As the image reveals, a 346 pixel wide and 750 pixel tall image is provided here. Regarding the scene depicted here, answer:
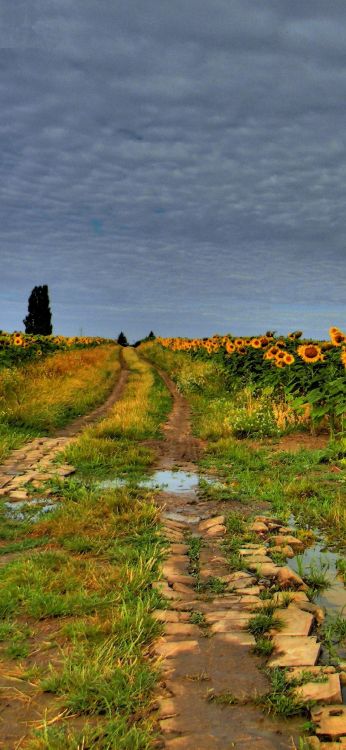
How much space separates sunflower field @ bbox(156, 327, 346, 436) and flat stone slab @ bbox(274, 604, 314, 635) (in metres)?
5.72

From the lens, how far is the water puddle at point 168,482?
7.45 metres

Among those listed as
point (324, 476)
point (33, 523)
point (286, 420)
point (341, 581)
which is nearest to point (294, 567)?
point (341, 581)

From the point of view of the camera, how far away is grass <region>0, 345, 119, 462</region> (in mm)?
11765

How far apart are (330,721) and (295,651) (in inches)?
24.1

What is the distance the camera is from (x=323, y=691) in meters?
2.93

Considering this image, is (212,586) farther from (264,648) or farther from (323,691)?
(323,691)

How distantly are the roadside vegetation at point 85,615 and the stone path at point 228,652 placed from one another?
0.13 meters

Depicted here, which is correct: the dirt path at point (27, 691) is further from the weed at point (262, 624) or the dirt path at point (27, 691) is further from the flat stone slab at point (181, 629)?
the weed at point (262, 624)

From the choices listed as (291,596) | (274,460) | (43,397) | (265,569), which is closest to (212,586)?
(265,569)

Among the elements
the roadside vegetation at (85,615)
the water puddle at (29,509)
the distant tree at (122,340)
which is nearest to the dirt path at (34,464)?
the water puddle at (29,509)

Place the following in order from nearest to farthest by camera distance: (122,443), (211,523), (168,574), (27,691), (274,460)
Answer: (27,691) → (168,574) → (211,523) → (274,460) → (122,443)

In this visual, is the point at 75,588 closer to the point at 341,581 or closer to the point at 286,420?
the point at 341,581

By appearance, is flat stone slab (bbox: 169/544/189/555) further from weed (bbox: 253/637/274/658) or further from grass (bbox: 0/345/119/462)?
grass (bbox: 0/345/119/462)

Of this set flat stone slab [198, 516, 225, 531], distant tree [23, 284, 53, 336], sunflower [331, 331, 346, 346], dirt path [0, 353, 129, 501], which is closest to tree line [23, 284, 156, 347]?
distant tree [23, 284, 53, 336]
